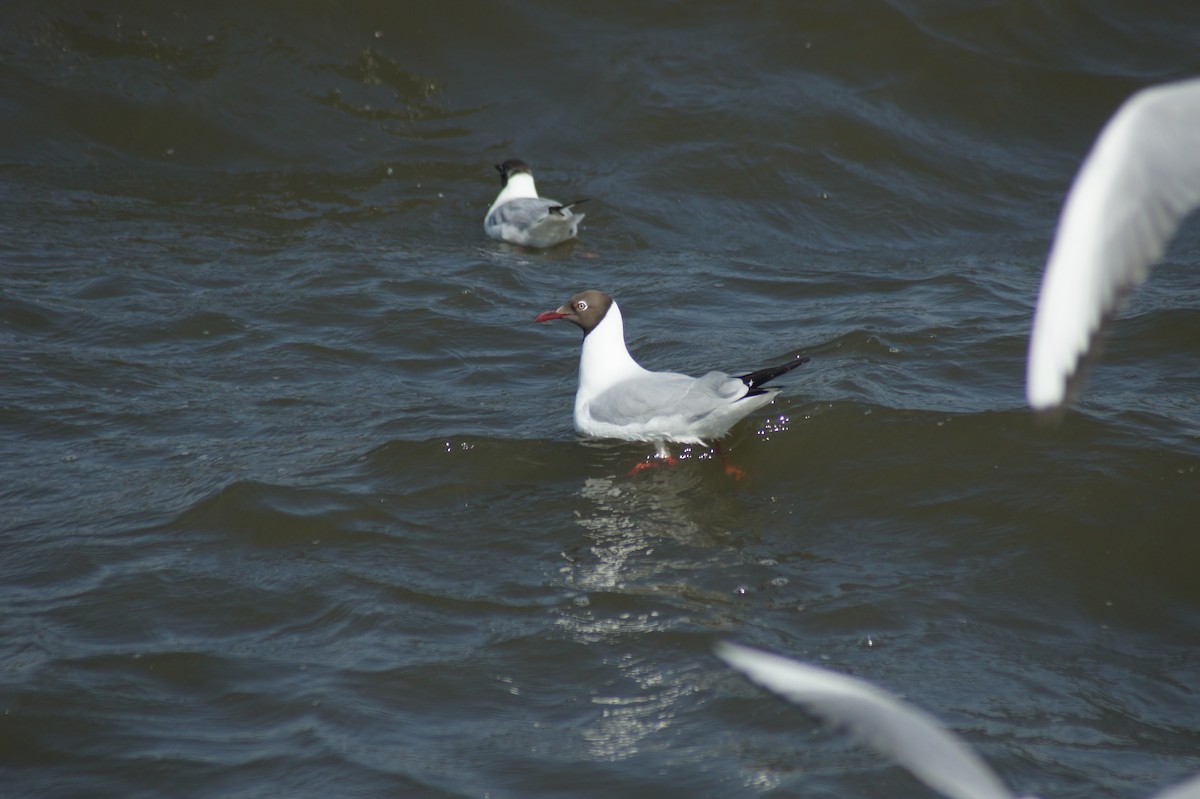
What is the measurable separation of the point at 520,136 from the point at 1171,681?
8290 mm

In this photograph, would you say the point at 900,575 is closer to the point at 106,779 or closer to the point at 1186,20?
the point at 106,779

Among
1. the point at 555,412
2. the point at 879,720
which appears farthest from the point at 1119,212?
the point at 555,412

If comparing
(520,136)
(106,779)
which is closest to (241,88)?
(520,136)

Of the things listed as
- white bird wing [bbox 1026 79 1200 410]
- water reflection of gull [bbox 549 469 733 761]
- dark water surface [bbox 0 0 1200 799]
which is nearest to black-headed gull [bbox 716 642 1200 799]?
dark water surface [bbox 0 0 1200 799]

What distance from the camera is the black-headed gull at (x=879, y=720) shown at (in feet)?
9.73

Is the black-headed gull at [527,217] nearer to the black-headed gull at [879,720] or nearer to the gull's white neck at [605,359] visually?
the gull's white neck at [605,359]

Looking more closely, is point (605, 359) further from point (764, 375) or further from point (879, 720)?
point (879, 720)

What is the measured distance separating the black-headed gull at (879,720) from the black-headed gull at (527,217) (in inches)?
269

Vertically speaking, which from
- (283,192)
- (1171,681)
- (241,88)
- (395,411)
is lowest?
(1171,681)

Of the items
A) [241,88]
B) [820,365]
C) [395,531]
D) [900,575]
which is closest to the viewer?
[900,575]

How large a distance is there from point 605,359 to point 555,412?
471 mm

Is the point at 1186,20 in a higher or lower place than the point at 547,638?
higher

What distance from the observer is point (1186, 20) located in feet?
40.9

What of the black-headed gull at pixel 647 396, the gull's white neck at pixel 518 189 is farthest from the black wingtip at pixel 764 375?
the gull's white neck at pixel 518 189
